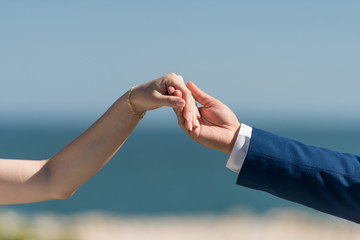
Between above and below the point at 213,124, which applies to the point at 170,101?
above

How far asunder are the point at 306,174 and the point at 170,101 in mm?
671

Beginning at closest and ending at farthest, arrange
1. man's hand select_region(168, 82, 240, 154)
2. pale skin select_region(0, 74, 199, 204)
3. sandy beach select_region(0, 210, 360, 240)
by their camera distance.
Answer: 1. man's hand select_region(168, 82, 240, 154)
2. pale skin select_region(0, 74, 199, 204)
3. sandy beach select_region(0, 210, 360, 240)

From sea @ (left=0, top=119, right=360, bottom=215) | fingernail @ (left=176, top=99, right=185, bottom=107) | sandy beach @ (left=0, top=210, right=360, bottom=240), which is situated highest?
sea @ (left=0, top=119, right=360, bottom=215)

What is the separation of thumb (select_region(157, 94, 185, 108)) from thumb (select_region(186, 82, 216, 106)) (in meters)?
0.23

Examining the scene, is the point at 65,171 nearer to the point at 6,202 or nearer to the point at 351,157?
the point at 6,202

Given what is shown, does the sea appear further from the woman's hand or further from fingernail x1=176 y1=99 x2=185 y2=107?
fingernail x1=176 y1=99 x2=185 y2=107

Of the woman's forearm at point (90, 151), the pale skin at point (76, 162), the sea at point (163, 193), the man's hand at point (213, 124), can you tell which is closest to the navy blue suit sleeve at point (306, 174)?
the man's hand at point (213, 124)

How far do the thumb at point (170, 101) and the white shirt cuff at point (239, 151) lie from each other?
0.97 ft

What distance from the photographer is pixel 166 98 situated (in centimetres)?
238

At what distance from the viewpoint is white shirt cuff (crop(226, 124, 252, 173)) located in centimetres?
228

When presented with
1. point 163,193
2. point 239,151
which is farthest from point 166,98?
point 163,193

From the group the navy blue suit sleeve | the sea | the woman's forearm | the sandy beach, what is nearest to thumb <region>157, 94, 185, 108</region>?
the woman's forearm

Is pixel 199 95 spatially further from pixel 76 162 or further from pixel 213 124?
pixel 76 162

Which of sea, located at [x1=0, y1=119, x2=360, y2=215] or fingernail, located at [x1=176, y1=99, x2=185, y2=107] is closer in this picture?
fingernail, located at [x1=176, y1=99, x2=185, y2=107]
